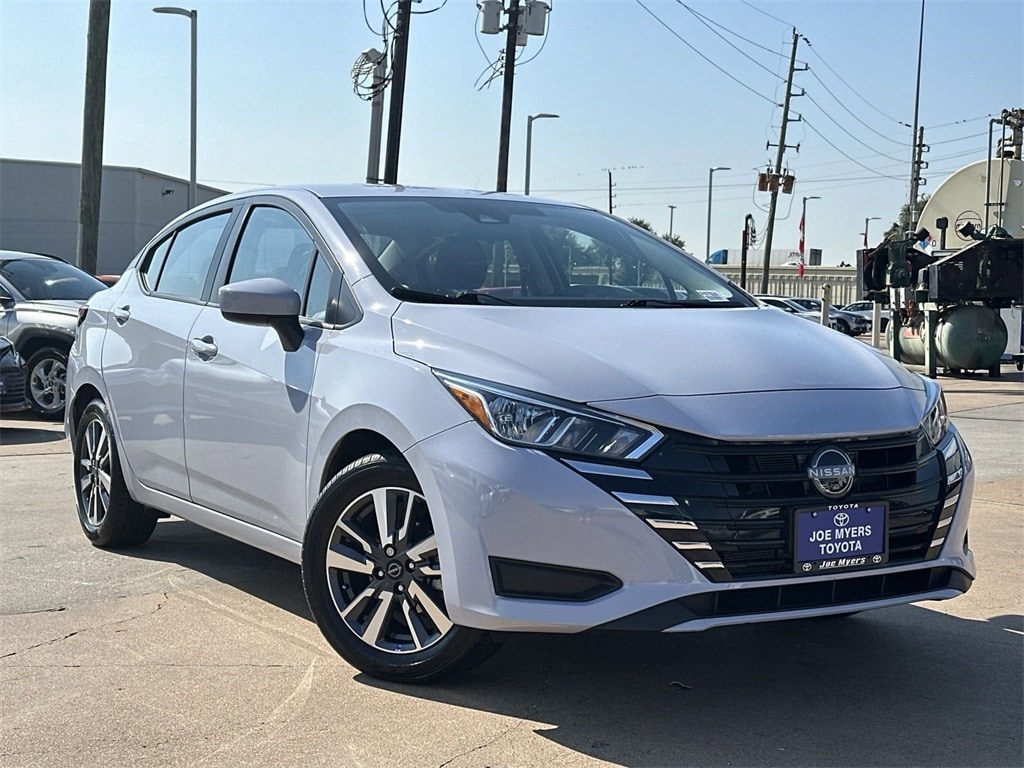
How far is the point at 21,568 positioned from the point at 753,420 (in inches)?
141

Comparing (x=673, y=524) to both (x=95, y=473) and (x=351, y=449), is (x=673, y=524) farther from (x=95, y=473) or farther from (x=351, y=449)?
(x=95, y=473)

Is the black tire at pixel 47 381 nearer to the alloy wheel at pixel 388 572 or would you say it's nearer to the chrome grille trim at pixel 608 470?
the alloy wheel at pixel 388 572

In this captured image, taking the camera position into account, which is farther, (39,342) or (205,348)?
(39,342)

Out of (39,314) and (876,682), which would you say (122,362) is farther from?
(39,314)

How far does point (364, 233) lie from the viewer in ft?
15.1

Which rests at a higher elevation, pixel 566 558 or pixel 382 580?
pixel 566 558

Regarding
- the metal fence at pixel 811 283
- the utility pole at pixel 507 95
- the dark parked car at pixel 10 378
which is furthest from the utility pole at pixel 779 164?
the dark parked car at pixel 10 378

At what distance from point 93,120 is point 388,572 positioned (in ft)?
51.0

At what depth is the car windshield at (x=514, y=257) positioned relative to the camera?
4.44m

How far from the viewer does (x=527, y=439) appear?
11.5ft

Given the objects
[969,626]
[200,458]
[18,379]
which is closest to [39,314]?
[18,379]

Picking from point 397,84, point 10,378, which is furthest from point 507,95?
point 10,378

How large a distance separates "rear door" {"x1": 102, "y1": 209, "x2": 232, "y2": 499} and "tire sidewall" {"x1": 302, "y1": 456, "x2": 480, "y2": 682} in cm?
127

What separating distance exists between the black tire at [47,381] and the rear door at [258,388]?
323 inches
